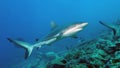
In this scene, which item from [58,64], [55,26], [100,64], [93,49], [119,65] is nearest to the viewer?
[119,65]

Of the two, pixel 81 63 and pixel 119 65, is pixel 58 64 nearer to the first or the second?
pixel 81 63

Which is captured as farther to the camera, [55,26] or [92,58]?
[55,26]

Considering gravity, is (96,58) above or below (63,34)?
below

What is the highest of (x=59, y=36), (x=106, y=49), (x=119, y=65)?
(x=59, y=36)

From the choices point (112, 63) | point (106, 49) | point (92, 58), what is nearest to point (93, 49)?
point (106, 49)

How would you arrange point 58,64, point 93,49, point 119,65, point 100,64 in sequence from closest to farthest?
1. point 119,65
2. point 100,64
3. point 58,64
4. point 93,49

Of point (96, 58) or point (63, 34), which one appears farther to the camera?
point (63, 34)

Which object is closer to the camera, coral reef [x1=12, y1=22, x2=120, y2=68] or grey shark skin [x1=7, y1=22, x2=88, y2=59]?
coral reef [x1=12, y1=22, x2=120, y2=68]

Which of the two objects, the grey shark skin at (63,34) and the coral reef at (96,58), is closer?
the coral reef at (96,58)

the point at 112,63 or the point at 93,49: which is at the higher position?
the point at 93,49

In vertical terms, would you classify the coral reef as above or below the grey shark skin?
below

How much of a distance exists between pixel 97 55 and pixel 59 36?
3.15ft

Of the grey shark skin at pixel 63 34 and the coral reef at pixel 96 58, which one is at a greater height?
the grey shark skin at pixel 63 34

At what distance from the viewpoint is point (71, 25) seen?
5.33 meters
